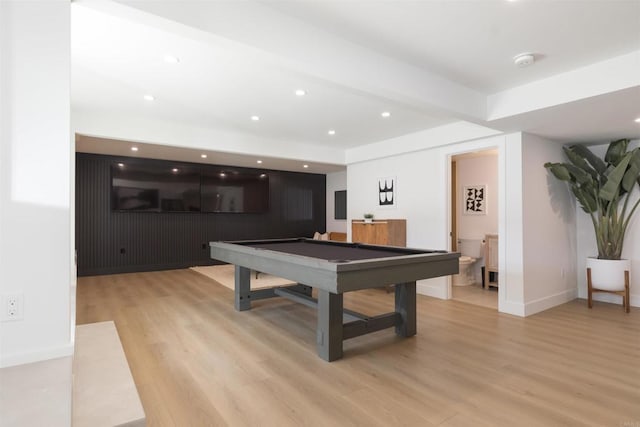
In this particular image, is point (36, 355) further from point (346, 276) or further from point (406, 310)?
point (406, 310)

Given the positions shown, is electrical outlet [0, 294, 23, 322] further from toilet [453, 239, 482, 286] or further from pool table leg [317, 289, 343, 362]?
toilet [453, 239, 482, 286]

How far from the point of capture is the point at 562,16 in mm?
2287

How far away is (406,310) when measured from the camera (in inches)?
134

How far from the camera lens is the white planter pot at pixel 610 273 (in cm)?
440

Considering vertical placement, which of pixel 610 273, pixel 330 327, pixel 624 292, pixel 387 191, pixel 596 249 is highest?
pixel 387 191

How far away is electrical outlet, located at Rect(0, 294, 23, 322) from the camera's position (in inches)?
49.9

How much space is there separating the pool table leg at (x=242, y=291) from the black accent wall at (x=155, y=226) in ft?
12.5

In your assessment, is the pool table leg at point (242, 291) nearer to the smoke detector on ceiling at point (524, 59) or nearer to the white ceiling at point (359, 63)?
the white ceiling at point (359, 63)

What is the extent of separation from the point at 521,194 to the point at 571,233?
1616 millimetres

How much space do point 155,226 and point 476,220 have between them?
6630 mm

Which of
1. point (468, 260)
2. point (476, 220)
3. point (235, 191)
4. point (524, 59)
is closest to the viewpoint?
point (524, 59)

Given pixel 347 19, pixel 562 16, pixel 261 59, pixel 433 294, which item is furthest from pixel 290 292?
pixel 562 16

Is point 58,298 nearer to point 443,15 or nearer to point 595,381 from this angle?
point 443,15

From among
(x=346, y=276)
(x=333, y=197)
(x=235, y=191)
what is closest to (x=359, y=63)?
(x=346, y=276)
